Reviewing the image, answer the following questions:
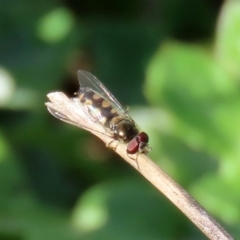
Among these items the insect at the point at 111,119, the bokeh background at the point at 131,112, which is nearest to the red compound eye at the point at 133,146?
the insect at the point at 111,119

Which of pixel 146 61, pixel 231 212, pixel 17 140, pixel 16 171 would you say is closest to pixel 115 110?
pixel 231 212

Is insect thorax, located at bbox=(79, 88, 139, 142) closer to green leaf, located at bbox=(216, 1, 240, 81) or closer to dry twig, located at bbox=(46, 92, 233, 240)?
dry twig, located at bbox=(46, 92, 233, 240)

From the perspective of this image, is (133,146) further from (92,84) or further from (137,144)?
(92,84)

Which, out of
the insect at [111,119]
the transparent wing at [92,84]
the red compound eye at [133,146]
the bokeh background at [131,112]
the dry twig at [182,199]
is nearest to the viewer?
the dry twig at [182,199]

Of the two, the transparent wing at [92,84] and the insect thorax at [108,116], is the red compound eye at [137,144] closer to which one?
the insect thorax at [108,116]

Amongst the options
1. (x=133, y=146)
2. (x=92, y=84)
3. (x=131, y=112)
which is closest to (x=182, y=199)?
(x=133, y=146)

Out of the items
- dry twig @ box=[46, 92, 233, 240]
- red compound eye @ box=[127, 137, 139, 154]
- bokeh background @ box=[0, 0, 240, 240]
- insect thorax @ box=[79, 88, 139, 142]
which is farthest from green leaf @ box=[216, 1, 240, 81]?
dry twig @ box=[46, 92, 233, 240]
